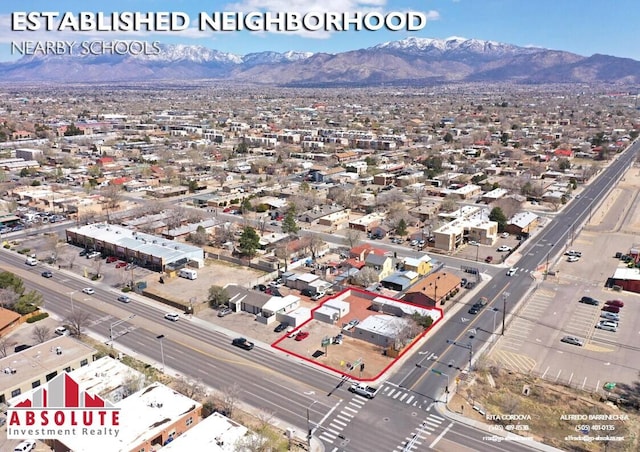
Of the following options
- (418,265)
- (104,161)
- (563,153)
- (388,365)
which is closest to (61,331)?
(388,365)

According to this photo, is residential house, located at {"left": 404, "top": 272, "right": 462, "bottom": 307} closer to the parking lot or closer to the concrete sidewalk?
the parking lot

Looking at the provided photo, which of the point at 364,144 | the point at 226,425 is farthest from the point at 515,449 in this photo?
the point at 364,144

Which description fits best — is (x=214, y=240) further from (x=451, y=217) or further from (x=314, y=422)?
(x=314, y=422)

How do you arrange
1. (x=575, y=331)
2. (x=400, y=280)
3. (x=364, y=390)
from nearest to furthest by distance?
(x=364, y=390) < (x=575, y=331) < (x=400, y=280)

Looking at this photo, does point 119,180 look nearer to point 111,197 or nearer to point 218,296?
point 111,197

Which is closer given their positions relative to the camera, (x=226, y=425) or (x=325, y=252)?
(x=226, y=425)
